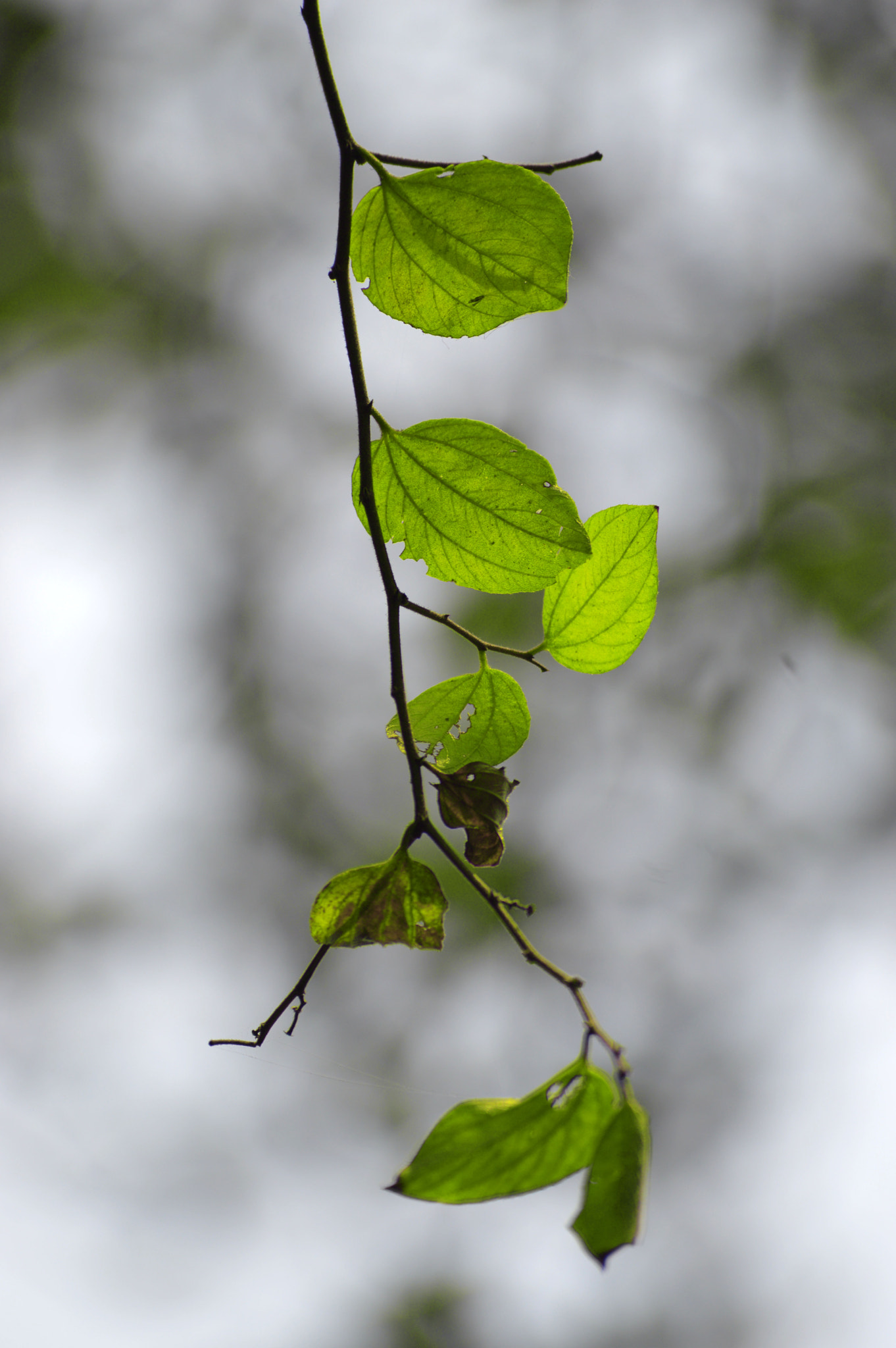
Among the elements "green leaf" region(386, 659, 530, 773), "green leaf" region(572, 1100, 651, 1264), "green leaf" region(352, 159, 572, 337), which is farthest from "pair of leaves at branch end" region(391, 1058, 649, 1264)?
"green leaf" region(352, 159, 572, 337)

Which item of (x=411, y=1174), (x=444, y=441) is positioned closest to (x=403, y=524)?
(x=444, y=441)

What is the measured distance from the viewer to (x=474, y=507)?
0.26 meters

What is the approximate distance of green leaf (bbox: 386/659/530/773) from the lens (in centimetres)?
29

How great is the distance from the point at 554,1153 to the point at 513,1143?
0.04ft

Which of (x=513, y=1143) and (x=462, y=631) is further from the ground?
(x=462, y=631)

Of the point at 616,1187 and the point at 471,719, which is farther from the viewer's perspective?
the point at 471,719

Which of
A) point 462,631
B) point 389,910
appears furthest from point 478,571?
point 389,910

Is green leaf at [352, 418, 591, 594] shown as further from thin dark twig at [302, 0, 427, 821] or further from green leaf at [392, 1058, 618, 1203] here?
green leaf at [392, 1058, 618, 1203]

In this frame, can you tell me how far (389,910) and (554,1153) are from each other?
0.09m

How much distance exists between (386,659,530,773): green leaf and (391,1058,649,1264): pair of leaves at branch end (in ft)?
0.36

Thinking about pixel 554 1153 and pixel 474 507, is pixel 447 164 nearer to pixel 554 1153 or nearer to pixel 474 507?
pixel 474 507

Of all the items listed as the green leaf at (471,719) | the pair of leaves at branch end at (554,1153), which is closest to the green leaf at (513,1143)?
the pair of leaves at branch end at (554,1153)

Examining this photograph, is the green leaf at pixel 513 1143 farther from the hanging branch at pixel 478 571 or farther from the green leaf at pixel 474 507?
the green leaf at pixel 474 507

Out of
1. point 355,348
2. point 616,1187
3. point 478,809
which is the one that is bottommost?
point 616,1187
